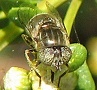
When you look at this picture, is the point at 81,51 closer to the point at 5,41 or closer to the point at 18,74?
the point at 18,74

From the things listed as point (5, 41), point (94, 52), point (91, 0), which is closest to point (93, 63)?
point (94, 52)

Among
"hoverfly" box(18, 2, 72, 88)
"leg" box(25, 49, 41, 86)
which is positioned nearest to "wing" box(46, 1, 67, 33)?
"hoverfly" box(18, 2, 72, 88)

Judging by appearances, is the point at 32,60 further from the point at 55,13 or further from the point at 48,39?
the point at 55,13

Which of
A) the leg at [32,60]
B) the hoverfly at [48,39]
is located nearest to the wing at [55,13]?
the hoverfly at [48,39]

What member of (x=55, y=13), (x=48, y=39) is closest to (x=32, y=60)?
(x=48, y=39)

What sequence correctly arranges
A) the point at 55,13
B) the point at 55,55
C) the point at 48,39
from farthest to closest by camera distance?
the point at 55,13 → the point at 48,39 → the point at 55,55

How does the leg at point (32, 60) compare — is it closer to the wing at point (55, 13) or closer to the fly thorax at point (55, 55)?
the fly thorax at point (55, 55)

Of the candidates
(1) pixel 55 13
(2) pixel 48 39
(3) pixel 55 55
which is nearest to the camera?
(3) pixel 55 55

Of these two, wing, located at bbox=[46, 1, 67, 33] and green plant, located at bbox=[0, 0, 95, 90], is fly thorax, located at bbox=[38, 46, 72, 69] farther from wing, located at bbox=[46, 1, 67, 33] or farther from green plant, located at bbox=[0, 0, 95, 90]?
wing, located at bbox=[46, 1, 67, 33]

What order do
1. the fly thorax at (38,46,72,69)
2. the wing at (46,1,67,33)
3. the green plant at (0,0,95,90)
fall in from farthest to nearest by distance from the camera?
1. the wing at (46,1,67,33)
2. the green plant at (0,0,95,90)
3. the fly thorax at (38,46,72,69)
